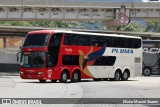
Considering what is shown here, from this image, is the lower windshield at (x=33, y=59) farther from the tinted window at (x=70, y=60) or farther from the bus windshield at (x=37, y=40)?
the tinted window at (x=70, y=60)

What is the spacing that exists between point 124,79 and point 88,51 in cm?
530

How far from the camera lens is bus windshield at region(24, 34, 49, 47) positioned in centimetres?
3164

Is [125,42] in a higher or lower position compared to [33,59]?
higher

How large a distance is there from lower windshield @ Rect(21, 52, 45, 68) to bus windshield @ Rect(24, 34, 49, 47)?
0.62 m

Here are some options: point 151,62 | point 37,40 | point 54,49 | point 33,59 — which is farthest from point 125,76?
point 151,62

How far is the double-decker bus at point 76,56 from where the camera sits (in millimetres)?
31984

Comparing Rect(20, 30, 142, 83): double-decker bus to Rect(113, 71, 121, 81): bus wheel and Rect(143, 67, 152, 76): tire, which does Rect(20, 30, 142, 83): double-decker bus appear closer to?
Rect(113, 71, 121, 81): bus wheel

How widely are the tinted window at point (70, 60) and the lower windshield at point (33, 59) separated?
1.70 meters

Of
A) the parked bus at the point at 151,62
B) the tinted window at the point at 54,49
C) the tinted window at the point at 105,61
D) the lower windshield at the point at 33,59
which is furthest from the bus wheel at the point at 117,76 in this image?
the parked bus at the point at 151,62

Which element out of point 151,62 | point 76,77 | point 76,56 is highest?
point 76,56

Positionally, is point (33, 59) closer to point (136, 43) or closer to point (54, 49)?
point (54, 49)

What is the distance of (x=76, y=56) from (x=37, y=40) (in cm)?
338

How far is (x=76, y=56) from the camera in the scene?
34.0 m

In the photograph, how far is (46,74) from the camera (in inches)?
1260
